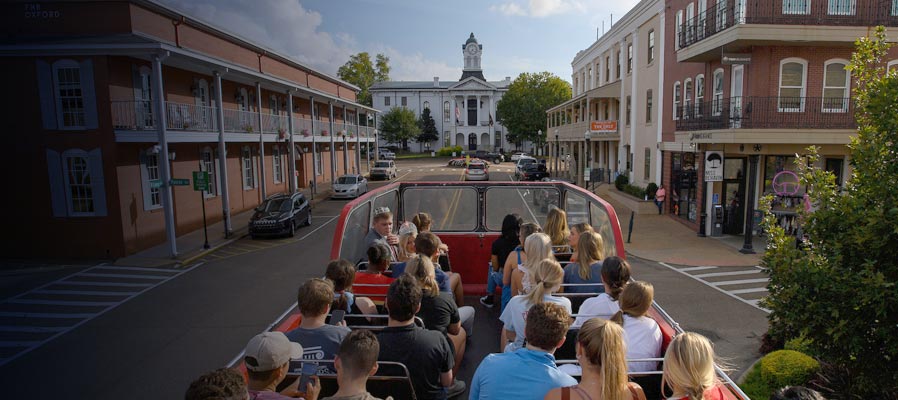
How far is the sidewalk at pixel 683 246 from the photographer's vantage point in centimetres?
1686

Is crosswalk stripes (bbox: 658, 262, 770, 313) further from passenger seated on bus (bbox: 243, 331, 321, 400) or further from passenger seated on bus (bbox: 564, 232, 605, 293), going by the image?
passenger seated on bus (bbox: 243, 331, 321, 400)

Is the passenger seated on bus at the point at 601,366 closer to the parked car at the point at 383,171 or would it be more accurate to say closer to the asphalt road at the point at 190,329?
the asphalt road at the point at 190,329

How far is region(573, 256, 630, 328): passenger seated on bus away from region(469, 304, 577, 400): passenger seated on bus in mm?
1358

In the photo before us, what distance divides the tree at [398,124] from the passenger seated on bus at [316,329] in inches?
3607

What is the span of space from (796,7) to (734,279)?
975 cm

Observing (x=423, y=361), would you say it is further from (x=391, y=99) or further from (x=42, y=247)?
(x=391, y=99)

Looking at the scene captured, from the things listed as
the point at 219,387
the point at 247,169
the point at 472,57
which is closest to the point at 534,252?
the point at 219,387

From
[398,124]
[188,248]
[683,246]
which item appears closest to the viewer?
[683,246]

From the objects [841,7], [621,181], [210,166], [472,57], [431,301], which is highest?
[472,57]

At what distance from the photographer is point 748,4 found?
1812cm

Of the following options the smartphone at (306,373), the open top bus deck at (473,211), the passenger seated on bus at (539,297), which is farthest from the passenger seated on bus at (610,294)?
the smartphone at (306,373)

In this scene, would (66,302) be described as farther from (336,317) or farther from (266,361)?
(266,361)

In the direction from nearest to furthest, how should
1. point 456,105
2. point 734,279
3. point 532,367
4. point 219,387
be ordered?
point 219,387 → point 532,367 → point 734,279 → point 456,105

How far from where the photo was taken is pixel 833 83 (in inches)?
717
